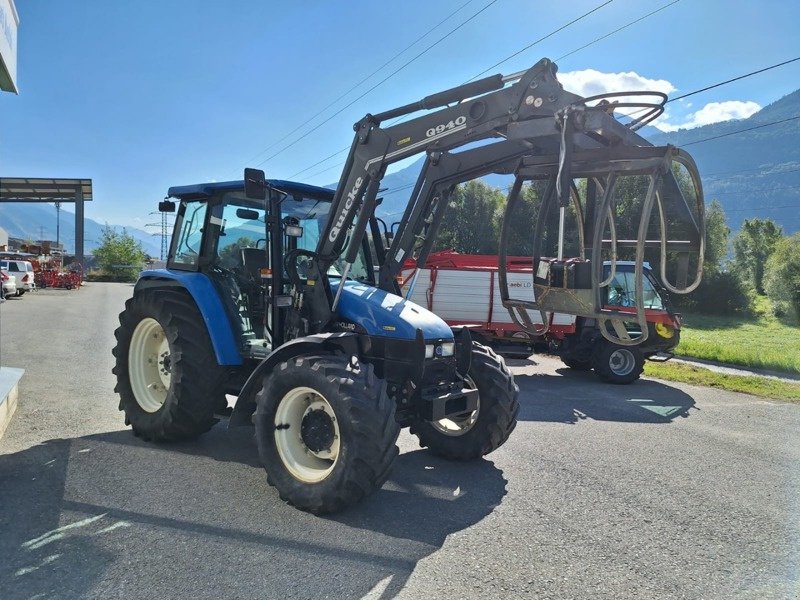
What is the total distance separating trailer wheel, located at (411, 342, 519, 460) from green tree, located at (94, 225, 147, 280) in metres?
63.7

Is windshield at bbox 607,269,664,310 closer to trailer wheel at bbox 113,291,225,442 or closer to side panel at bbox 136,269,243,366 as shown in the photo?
side panel at bbox 136,269,243,366

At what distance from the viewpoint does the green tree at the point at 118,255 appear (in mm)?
62719

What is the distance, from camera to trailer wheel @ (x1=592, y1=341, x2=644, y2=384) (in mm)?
10422

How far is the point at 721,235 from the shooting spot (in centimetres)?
3569

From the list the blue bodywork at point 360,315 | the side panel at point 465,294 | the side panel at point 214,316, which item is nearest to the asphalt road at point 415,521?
the side panel at point 214,316

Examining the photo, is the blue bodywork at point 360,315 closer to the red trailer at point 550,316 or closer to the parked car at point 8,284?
the red trailer at point 550,316

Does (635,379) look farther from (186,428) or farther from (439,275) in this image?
(186,428)

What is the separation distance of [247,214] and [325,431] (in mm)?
2412

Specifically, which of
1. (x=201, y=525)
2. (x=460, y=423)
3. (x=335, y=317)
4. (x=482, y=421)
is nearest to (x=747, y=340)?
(x=460, y=423)

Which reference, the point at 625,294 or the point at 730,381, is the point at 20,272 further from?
the point at 730,381

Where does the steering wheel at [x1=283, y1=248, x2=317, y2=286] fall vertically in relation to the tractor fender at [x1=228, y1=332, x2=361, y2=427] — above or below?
above

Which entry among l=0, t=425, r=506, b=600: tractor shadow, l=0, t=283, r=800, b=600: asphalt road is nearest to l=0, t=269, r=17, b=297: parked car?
l=0, t=283, r=800, b=600: asphalt road

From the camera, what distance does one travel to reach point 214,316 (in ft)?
16.9

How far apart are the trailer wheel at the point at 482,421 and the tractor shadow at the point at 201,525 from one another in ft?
0.57
